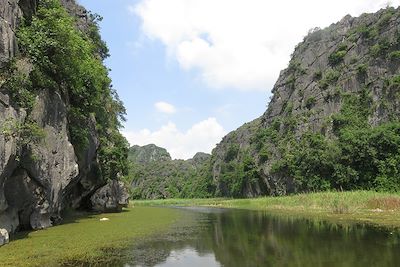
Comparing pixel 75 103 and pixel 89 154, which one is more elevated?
pixel 75 103

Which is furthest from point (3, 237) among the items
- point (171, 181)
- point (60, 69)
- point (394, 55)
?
point (171, 181)

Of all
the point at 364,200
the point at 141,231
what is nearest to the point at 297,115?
the point at 364,200

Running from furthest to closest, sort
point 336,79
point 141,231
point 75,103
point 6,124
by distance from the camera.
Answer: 1. point 336,79
2. point 75,103
3. point 141,231
4. point 6,124

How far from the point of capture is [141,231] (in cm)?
2419

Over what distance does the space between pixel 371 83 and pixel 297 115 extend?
15715 mm

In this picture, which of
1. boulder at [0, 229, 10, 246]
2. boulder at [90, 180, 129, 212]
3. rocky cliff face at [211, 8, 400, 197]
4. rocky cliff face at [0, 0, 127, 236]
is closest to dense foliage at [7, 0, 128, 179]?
rocky cliff face at [0, 0, 127, 236]

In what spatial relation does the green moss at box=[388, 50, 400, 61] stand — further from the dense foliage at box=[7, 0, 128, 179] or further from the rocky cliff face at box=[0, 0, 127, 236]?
the rocky cliff face at box=[0, 0, 127, 236]

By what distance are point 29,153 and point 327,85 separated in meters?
65.8

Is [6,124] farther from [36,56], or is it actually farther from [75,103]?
[75,103]

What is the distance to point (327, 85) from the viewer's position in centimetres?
7681

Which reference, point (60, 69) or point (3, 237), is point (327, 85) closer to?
point (60, 69)

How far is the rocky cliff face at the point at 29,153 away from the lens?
60.4 feet

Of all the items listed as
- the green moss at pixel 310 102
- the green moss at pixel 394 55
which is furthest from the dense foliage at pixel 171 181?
the green moss at pixel 394 55

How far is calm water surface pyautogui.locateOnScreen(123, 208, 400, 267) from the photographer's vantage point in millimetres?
14484
